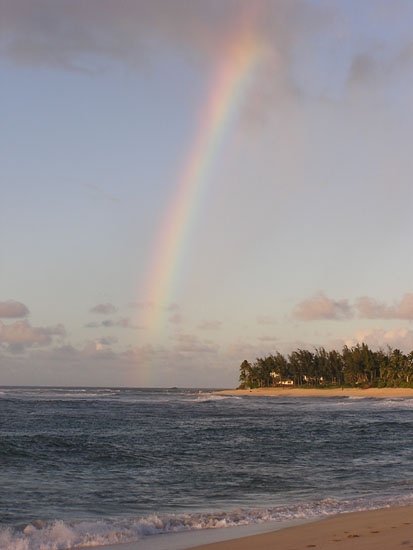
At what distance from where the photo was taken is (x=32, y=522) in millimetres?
12734

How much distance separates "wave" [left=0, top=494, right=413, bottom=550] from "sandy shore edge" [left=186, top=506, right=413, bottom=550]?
51.9 inches

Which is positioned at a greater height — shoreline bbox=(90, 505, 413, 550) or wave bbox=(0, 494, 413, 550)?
shoreline bbox=(90, 505, 413, 550)

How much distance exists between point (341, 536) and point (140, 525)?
441 cm

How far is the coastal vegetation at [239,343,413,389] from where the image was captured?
487 ft

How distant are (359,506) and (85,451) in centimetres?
1542

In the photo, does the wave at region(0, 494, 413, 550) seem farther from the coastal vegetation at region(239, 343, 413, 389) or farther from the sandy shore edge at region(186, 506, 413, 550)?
the coastal vegetation at region(239, 343, 413, 389)

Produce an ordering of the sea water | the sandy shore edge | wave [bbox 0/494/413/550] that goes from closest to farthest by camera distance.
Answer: the sandy shore edge < wave [bbox 0/494/413/550] < the sea water

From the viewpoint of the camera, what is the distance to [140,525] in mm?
12211

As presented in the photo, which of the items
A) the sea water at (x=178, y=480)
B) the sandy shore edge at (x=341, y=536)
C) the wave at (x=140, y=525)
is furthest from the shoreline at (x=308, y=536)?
the sea water at (x=178, y=480)

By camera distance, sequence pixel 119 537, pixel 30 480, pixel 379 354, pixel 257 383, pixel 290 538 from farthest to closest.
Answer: pixel 257 383 → pixel 379 354 → pixel 30 480 → pixel 119 537 → pixel 290 538

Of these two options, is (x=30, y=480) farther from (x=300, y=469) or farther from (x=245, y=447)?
(x=245, y=447)

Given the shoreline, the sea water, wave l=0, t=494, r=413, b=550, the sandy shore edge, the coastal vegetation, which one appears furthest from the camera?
the coastal vegetation

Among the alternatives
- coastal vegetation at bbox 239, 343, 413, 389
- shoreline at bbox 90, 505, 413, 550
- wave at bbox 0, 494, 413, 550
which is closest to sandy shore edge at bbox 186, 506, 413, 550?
shoreline at bbox 90, 505, 413, 550

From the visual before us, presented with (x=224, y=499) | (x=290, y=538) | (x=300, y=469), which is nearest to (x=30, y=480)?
(x=224, y=499)
